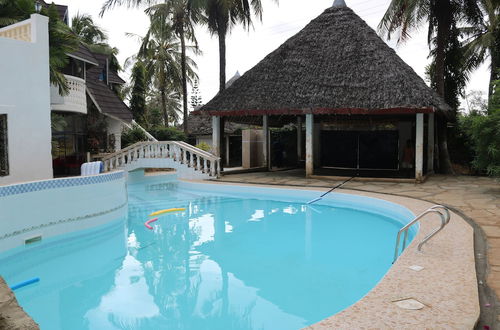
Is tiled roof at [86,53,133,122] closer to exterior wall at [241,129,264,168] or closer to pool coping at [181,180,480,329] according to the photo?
exterior wall at [241,129,264,168]

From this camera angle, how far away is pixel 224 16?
1775cm

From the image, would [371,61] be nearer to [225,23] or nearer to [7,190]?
[225,23]

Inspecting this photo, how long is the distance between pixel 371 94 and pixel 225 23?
8.48 m

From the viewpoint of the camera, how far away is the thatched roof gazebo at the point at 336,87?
12.3m

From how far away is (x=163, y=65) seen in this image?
28.3 meters

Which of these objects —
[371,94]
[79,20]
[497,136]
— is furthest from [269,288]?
[79,20]

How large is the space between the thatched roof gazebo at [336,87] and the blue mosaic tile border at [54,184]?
5.91m

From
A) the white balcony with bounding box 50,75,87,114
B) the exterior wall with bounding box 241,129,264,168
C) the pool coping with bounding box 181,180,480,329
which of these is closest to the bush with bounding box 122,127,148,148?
the exterior wall with bounding box 241,129,264,168

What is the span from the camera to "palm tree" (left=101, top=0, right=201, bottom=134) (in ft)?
63.9

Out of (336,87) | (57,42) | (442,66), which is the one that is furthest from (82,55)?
(442,66)

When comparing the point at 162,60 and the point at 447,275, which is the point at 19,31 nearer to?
the point at 447,275

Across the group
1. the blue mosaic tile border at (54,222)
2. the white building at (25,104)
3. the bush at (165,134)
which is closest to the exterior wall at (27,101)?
the white building at (25,104)

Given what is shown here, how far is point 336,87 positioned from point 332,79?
423mm

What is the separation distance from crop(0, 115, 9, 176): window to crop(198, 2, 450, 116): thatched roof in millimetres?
7080
